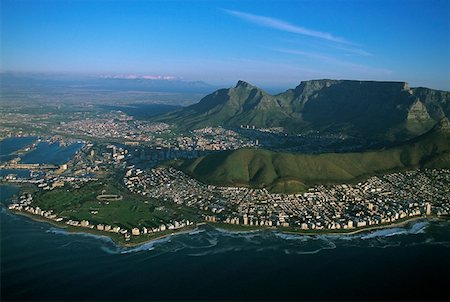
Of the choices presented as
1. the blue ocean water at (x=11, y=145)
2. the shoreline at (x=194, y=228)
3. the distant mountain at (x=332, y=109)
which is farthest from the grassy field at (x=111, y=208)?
the distant mountain at (x=332, y=109)

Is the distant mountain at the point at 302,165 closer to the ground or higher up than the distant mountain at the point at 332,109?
closer to the ground

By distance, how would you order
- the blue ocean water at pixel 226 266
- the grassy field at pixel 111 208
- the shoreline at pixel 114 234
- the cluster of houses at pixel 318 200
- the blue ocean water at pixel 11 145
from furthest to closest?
the blue ocean water at pixel 11 145 → the cluster of houses at pixel 318 200 → the grassy field at pixel 111 208 → the shoreline at pixel 114 234 → the blue ocean water at pixel 226 266

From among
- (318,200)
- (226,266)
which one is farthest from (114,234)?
(318,200)

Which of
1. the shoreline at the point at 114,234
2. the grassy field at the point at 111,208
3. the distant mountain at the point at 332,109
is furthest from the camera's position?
the distant mountain at the point at 332,109

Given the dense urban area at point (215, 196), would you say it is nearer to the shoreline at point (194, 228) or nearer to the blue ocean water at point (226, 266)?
the shoreline at point (194, 228)

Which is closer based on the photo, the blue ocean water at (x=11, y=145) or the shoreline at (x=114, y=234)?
the shoreline at (x=114, y=234)

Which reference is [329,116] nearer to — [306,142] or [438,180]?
[306,142]

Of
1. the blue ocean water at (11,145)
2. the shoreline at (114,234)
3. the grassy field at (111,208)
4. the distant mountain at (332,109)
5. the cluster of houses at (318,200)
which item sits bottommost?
the shoreline at (114,234)

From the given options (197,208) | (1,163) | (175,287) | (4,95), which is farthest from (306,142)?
(4,95)
